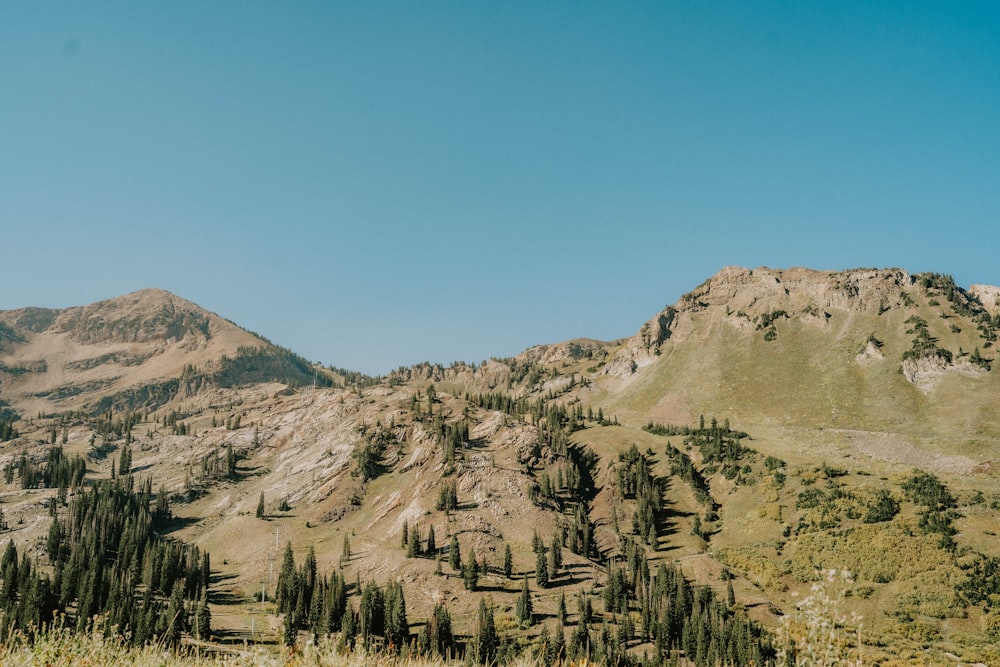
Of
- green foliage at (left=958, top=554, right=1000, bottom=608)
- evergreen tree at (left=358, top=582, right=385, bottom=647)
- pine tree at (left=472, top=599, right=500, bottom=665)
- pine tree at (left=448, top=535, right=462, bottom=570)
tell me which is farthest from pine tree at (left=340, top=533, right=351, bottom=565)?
green foliage at (left=958, top=554, right=1000, bottom=608)

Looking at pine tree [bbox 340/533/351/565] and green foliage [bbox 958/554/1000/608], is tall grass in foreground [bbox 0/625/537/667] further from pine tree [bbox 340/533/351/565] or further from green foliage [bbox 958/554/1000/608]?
pine tree [bbox 340/533/351/565]

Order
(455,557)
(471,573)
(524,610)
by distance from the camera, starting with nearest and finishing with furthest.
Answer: (524,610) < (471,573) < (455,557)

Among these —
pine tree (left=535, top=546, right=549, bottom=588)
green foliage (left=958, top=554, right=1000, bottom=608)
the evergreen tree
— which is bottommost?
the evergreen tree

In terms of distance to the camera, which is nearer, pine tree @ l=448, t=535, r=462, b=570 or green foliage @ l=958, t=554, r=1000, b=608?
green foliage @ l=958, t=554, r=1000, b=608

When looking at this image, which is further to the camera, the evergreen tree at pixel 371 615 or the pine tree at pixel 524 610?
the pine tree at pixel 524 610

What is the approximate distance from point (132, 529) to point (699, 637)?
166058 mm

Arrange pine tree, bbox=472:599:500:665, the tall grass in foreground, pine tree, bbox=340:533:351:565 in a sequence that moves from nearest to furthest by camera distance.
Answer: the tall grass in foreground < pine tree, bbox=472:599:500:665 < pine tree, bbox=340:533:351:565

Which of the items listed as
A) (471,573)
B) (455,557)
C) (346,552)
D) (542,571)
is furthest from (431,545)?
(542,571)

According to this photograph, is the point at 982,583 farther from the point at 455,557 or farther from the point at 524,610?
the point at 455,557

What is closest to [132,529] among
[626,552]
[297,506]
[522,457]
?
[297,506]

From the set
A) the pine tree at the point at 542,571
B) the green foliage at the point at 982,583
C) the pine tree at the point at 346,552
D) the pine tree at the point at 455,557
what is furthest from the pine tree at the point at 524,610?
the green foliage at the point at 982,583

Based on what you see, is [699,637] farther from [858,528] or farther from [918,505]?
[918,505]

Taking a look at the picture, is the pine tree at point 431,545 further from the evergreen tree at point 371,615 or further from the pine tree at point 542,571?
the evergreen tree at point 371,615

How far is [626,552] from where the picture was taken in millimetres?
146000
